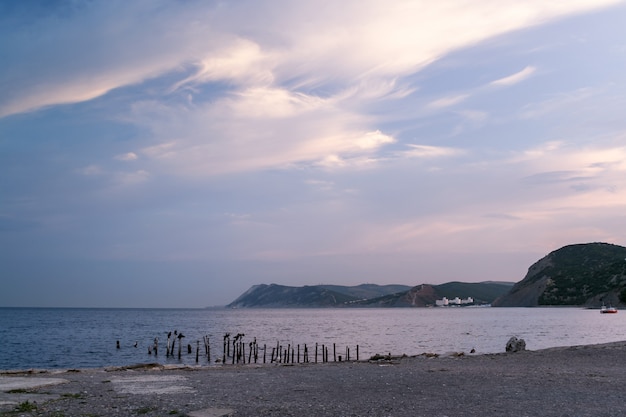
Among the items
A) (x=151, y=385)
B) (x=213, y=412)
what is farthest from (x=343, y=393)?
(x=151, y=385)

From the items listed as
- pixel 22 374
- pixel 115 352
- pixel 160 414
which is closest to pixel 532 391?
pixel 160 414

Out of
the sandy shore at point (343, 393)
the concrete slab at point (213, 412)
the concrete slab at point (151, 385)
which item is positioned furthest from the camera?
the concrete slab at point (151, 385)

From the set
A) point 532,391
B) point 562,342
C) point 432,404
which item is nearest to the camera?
point 432,404

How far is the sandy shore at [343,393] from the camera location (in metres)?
14.7

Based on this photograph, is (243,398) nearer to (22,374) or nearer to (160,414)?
(160,414)

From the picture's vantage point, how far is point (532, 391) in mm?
18391

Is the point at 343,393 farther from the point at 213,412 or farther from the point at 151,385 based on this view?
the point at 151,385

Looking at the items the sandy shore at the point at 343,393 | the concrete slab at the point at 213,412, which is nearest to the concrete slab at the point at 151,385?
the sandy shore at the point at 343,393

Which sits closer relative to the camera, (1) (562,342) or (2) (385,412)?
(2) (385,412)

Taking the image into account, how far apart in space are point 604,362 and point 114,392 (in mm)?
23213

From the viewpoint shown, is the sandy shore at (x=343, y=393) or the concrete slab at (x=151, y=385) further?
the concrete slab at (x=151, y=385)

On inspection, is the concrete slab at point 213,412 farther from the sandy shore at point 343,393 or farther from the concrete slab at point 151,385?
the concrete slab at point 151,385

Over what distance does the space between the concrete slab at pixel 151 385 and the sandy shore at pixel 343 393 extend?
3 centimetres

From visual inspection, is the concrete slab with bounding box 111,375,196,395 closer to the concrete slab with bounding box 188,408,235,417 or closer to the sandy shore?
the sandy shore
